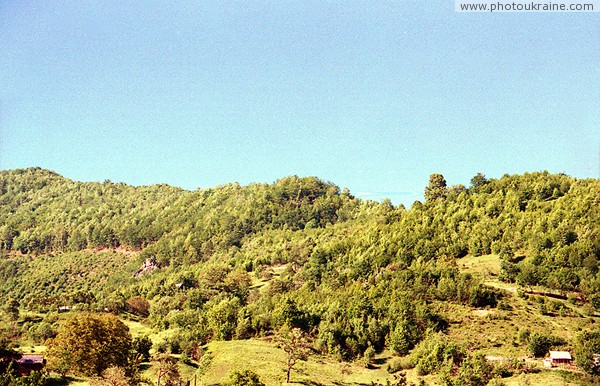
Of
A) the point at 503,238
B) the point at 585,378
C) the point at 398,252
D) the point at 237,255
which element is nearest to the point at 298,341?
the point at 585,378

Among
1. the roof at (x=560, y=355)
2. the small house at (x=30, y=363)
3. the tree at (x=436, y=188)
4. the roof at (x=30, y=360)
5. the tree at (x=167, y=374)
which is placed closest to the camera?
the tree at (x=167, y=374)

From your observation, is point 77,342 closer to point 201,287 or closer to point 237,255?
point 201,287

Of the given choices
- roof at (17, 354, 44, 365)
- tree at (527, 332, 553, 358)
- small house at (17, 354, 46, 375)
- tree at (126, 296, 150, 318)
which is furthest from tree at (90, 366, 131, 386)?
tree at (126, 296, 150, 318)

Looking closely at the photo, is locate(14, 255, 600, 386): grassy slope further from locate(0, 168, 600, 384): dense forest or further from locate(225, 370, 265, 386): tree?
locate(225, 370, 265, 386): tree

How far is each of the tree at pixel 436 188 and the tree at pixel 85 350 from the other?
438ft

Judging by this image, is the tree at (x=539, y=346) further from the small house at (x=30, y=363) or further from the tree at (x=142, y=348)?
the small house at (x=30, y=363)

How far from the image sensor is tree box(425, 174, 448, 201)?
179875 mm

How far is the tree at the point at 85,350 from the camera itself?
216 ft

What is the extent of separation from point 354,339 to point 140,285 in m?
102

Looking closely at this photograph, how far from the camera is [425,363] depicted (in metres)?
81.7

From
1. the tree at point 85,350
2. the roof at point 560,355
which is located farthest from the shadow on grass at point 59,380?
the roof at point 560,355

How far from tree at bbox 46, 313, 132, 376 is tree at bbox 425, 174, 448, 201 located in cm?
13364

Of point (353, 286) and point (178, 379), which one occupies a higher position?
point (353, 286)

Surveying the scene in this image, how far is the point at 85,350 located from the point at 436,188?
→ 14352 centimetres
